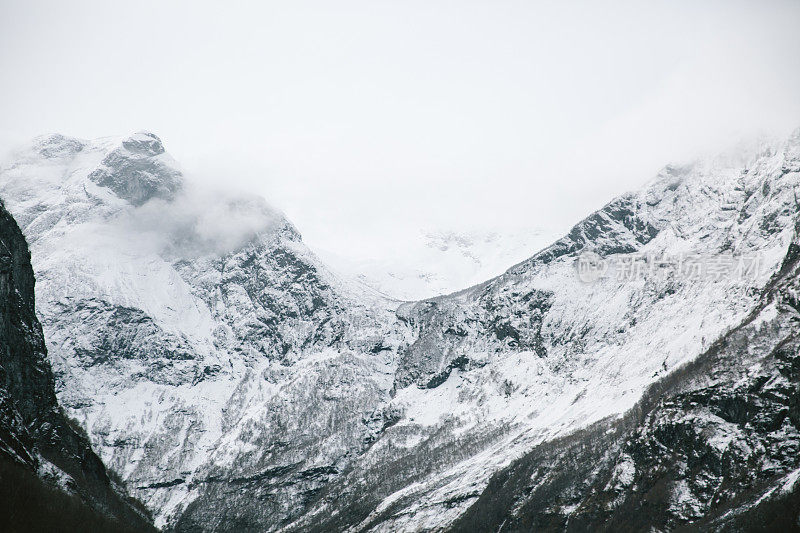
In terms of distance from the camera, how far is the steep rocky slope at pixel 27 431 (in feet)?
422

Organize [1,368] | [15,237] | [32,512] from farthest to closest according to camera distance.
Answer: [15,237]
[1,368]
[32,512]

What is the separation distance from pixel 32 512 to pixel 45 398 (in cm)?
6340

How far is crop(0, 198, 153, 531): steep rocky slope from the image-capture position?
5069 inches

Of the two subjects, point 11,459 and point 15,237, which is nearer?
point 11,459

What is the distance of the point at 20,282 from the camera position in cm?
19150

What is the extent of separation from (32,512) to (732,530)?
6448 inches

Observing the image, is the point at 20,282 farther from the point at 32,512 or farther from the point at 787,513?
the point at 787,513

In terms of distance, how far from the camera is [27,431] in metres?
152

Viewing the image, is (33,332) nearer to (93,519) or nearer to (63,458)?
(63,458)

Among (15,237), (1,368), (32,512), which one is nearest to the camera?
(32,512)

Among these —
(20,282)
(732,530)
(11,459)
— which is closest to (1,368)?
(11,459)

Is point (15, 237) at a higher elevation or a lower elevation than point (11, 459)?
higher

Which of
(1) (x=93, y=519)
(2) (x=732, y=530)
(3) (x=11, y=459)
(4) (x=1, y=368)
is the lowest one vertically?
(2) (x=732, y=530)

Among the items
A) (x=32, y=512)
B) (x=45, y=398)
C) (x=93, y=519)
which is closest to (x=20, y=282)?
(x=45, y=398)
